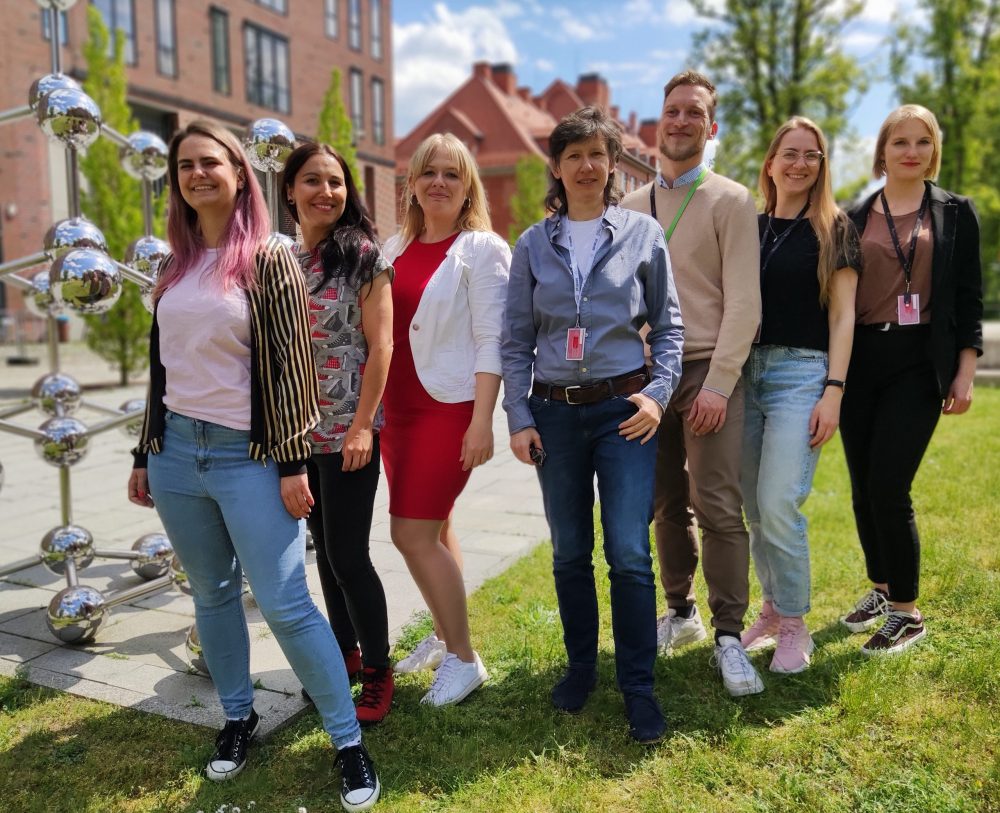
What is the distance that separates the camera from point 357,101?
30.8 meters

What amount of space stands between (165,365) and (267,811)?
4.42 ft

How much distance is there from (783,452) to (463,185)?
1508mm

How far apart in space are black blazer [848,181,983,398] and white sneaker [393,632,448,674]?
2.20 m

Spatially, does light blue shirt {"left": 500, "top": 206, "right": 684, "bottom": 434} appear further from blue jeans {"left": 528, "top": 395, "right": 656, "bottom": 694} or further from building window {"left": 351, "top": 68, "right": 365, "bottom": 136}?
building window {"left": 351, "top": 68, "right": 365, "bottom": 136}

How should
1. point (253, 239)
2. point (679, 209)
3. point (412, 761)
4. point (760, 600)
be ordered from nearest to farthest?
point (253, 239), point (412, 761), point (679, 209), point (760, 600)

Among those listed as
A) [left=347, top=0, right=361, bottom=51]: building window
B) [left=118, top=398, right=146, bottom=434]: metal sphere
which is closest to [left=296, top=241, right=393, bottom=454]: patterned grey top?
[left=118, top=398, right=146, bottom=434]: metal sphere

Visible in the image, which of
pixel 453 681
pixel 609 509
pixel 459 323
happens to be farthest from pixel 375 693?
pixel 459 323

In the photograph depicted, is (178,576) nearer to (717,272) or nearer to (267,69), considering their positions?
(717,272)

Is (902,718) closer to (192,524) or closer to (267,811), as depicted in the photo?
(267,811)

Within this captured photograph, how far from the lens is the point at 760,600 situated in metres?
4.07

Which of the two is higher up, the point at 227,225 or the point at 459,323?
the point at 227,225

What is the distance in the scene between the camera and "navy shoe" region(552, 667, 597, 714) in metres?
3.02

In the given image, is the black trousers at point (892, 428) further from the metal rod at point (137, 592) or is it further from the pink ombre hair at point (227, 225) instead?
the metal rod at point (137, 592)

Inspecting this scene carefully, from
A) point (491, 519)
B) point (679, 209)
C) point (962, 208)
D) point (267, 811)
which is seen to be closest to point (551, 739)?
point (267, 811)
